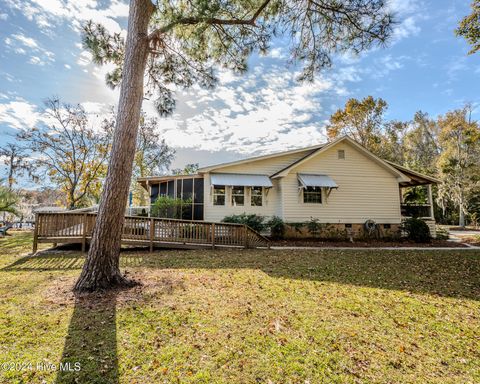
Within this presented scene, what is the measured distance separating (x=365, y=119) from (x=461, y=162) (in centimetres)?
1000

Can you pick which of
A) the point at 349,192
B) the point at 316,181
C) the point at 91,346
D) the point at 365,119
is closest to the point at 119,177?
the point at 91,346

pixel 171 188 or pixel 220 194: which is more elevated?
pixel 171 188

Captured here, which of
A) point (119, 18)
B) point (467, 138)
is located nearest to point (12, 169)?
point (119, 18)

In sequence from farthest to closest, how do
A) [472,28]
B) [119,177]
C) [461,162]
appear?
1. [461,162]
2. [472,28]
3. [119,177]

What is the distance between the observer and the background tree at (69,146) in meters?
17.7

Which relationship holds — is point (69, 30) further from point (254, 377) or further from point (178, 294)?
point (254, 377)

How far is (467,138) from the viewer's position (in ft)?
77.3

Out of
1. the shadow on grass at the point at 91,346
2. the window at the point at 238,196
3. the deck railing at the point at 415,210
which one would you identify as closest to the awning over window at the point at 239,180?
the window at the point at 238,196

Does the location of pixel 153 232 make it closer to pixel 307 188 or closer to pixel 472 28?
pixel 307 188

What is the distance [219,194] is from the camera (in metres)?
13.5

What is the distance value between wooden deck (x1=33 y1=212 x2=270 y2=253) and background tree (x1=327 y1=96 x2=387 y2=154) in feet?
71.0

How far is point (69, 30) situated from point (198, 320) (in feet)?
31.9

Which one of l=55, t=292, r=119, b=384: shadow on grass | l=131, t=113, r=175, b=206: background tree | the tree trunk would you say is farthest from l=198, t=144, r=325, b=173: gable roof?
l=131, t=113, r=175, b=206: background tree

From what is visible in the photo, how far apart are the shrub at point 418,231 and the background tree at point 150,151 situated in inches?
893
